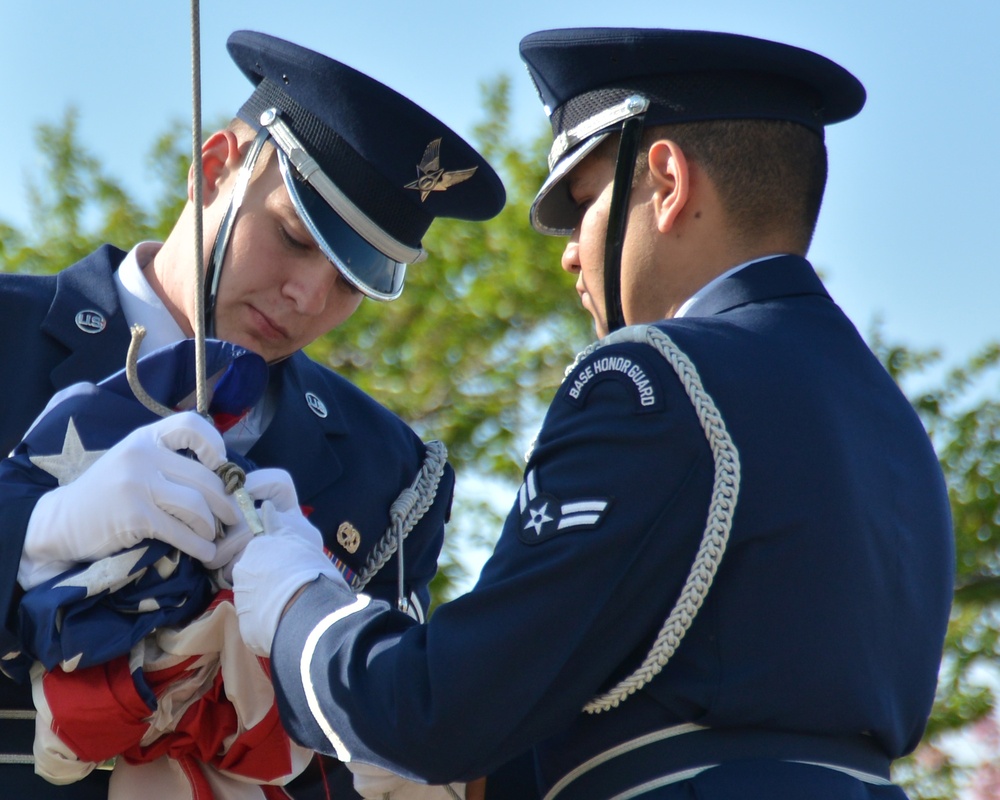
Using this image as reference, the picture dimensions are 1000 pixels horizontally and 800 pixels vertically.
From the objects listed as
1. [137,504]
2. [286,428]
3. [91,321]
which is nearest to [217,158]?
[91,321]

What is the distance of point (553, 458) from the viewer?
240cm

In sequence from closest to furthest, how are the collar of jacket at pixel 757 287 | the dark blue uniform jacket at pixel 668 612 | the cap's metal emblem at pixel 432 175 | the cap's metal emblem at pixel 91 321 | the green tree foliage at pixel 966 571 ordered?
the dark blue uniform jacket at pixel 668 612, the collar of jacket at pixel 757 287, the cap's metal emblem at pixel 91 321, the cap's metal emblem at pixel 432 175, the green tree foliage at pixel 966 571

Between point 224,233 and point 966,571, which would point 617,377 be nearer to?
point 224,233

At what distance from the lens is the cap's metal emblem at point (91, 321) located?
3.18 meters

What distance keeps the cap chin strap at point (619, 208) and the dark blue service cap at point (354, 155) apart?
0.82m

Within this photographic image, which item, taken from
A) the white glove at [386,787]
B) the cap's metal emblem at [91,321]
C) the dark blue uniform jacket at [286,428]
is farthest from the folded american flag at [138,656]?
the cap's metal emblem at [91,321]

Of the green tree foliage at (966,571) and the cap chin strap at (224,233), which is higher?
the cap chin strap at (224,233)

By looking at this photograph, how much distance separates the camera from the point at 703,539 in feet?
7.52

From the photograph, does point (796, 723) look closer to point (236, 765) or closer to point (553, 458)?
point (553, 458)

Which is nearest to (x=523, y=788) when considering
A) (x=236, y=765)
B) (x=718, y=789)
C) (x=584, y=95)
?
(x=236, y=765)

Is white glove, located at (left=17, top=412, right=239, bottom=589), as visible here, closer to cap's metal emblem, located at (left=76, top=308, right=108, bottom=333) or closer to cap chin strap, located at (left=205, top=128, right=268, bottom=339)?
cap's metal emblem, located at (left=76, top=308, right=108, bottom=333)

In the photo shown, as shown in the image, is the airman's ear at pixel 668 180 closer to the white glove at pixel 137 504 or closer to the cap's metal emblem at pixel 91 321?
the white glove at pixel 137 504

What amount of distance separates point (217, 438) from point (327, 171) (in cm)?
102

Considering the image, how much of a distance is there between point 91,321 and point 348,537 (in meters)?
0.73
